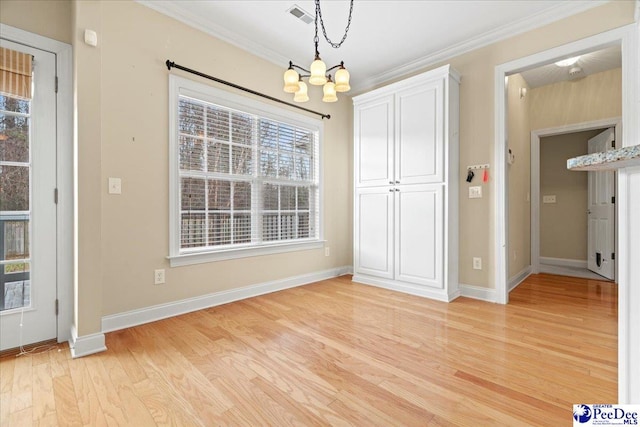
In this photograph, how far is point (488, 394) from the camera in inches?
58.5

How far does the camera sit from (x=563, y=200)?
502 centimetres

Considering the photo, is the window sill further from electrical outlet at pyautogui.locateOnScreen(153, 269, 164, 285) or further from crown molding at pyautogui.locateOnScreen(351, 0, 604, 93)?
crown molding at pyautogui.locateOnScreen(351, 0, 604, 93)

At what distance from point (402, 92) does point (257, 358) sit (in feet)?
10.2

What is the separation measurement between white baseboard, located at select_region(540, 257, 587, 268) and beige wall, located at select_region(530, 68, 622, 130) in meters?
2.31

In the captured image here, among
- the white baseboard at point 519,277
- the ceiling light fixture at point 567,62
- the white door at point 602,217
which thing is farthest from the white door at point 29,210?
the white door at point 602,217

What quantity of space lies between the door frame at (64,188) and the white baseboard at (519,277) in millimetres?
4328

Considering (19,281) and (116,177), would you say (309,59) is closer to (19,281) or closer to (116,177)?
(116,177)

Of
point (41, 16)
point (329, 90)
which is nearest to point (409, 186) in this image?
point (329, 90)

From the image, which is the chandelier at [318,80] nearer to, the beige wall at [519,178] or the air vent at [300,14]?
the air vent at [300,14]

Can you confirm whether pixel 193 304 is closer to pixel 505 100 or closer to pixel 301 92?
pixel 301 92

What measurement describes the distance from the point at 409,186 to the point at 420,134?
586mm

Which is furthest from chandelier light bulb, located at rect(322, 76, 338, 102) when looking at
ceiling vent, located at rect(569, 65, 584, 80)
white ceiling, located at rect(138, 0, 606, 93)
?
ceiling vent, located at rect(569, 65, 584, 80)

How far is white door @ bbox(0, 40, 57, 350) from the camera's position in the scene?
6.35 ft

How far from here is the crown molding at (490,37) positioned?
2.60m
